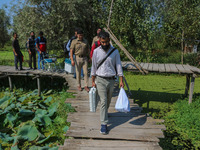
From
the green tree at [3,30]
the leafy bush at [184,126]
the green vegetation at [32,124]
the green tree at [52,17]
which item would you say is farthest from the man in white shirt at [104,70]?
the green tree at [3,30]

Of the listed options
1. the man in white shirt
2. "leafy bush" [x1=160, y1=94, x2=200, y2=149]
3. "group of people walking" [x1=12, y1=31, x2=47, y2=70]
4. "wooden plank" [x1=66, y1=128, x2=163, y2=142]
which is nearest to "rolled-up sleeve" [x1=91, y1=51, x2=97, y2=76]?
the man in white shirt

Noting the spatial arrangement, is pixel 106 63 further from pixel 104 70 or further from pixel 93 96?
pixel 93 96

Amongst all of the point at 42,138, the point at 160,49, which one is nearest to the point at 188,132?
the point at 42,138

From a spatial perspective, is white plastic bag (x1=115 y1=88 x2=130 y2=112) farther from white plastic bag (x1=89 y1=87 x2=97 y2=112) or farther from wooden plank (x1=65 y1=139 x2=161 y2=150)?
wooden plank (x1=65 y1=139 x2=161 y2=150)

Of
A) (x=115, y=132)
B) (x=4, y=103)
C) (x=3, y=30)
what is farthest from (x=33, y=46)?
(x=3, y=30)

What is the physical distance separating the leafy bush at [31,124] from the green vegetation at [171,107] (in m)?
3.35

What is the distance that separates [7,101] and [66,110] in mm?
2652

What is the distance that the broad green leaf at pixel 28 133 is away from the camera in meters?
5.70

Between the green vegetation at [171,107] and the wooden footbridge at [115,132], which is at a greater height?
the wooden footbridge at [115,132]

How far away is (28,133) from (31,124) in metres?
0.70

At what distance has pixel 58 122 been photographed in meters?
6.85

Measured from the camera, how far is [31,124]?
648 centimetres

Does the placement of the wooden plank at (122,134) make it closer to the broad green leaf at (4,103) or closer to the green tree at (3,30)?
the broad green leaf at (4,103)

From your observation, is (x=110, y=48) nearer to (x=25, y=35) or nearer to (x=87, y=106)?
(x=87, y=106)
